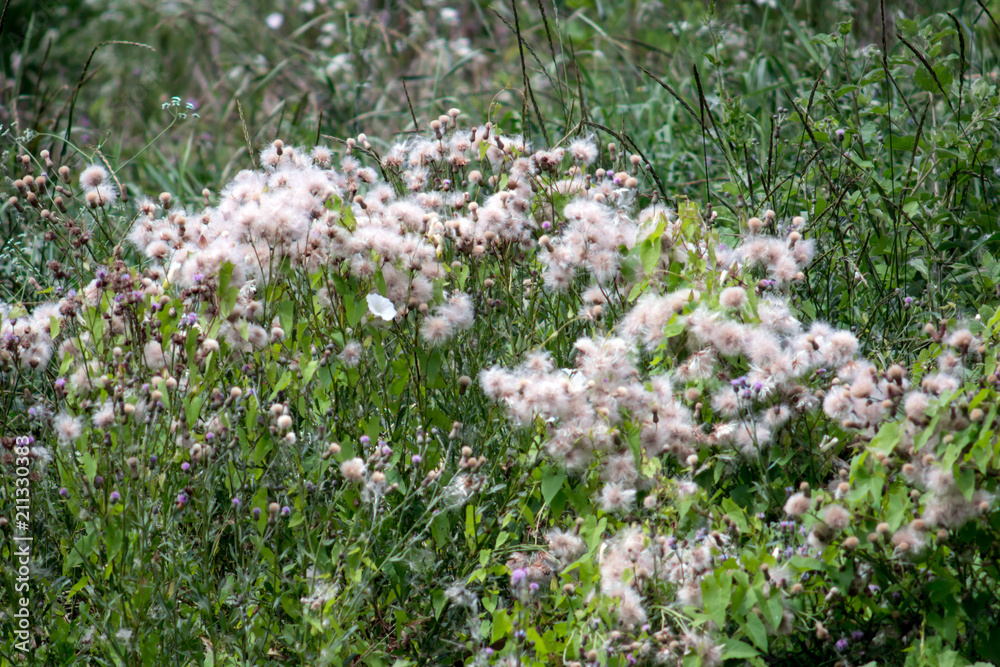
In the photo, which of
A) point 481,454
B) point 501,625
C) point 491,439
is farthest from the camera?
point 491,439

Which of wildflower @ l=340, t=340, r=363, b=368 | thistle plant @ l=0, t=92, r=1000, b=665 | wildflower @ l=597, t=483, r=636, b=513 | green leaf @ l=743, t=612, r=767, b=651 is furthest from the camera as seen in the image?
wildflower @ l=340, t=340, r=363, b=368

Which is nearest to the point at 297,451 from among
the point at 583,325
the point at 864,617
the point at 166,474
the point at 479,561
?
the point at 166,474

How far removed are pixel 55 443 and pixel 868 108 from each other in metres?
2.90

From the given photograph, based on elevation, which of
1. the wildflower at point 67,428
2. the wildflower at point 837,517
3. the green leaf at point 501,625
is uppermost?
the wildflower at point 837,517

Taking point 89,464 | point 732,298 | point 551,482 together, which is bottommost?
point 89,464

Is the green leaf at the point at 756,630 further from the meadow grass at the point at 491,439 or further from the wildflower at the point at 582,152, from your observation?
the wildflower at the point at 582,152

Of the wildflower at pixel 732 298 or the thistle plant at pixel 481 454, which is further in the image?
the wildflower at pixel 732 298

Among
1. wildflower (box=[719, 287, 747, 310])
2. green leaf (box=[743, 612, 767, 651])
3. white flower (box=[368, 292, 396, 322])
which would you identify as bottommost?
green leaf (box=[743, 612, 767, 651])

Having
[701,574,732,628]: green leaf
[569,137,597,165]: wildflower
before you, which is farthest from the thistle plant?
[569,137,597,165]: wildflower

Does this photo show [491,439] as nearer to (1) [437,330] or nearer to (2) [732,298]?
(1) [437,330]

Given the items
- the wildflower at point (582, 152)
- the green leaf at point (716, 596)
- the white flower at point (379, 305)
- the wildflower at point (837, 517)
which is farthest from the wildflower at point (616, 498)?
the wildflower at point (582, 152)

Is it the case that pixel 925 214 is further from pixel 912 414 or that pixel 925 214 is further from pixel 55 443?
pixel 55 443

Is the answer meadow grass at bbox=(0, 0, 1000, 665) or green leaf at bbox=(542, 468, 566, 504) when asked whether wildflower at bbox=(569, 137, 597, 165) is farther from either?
green leaf at bbox=(542, 468, 566, 504)

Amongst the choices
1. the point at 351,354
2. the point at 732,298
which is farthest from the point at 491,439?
the point at 732,298
